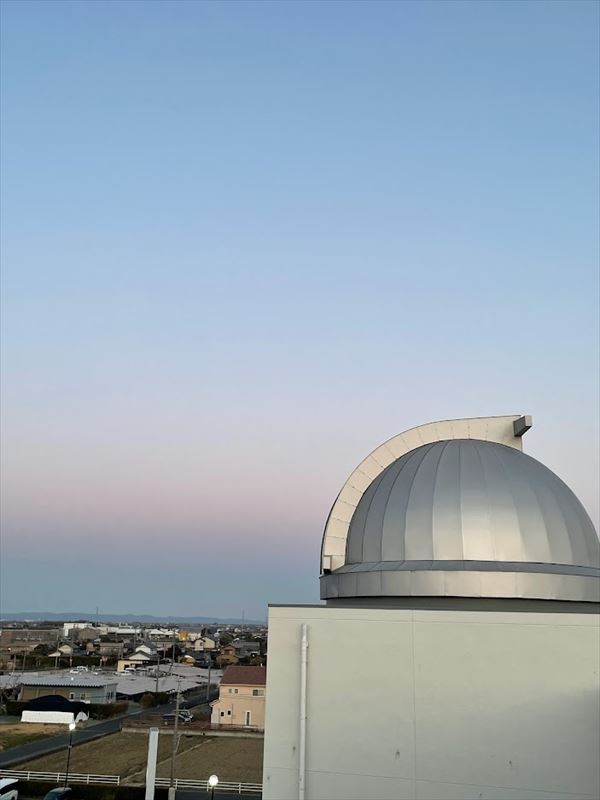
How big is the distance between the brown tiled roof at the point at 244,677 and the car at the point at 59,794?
15487mm

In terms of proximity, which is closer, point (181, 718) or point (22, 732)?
point (22, 732)

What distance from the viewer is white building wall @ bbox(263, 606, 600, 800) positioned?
8.77m

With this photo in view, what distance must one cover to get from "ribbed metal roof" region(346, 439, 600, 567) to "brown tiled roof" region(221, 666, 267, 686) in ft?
91.3

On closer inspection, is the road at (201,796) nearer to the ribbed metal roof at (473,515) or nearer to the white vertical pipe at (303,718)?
the white vertical pipe at (303,718)

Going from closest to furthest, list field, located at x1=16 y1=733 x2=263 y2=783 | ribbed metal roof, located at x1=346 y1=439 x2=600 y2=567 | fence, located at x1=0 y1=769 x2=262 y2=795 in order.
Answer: ribbed metal roof, located at x1=346 y1=439 x2=600 y2=567 → fence, located at x1=0 y1=769 x2=262 y2=795 → field, located at x1=16 y1=733 x2=263 y2=783

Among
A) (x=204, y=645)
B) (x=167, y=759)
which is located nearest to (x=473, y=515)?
(x=167, y=759)

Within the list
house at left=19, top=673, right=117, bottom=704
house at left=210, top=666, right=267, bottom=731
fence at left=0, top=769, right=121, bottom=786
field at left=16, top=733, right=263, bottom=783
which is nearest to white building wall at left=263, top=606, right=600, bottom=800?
field at left=16, top=733, right=263, bottom=783

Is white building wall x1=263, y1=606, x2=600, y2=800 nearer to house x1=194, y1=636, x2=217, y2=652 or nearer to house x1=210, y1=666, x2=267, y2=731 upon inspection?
house x1=210, y1=666, x2=267, y2=731

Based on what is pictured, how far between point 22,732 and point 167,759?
525 inches

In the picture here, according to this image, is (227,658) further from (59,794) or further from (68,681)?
(59,794)

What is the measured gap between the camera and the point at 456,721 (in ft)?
29.7

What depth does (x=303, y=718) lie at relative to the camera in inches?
374

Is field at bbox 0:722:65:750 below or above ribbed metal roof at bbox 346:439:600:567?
below

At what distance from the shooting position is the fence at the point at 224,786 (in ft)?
70.8
